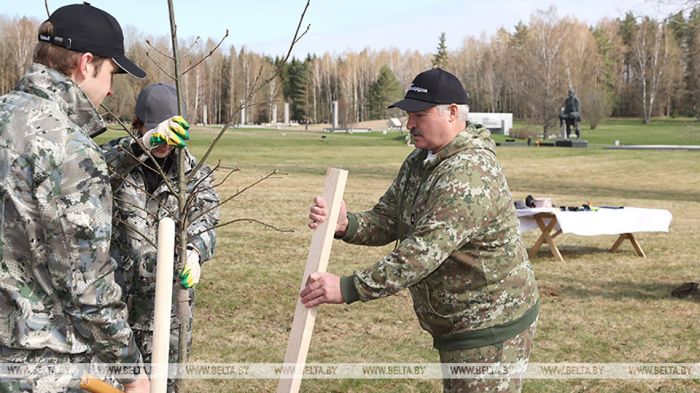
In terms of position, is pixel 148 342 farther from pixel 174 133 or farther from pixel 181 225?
pixel 174 133

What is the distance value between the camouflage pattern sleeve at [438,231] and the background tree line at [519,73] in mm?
55571

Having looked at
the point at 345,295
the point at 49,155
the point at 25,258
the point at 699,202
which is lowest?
the point at 699,202

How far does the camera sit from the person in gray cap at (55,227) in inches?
88.3

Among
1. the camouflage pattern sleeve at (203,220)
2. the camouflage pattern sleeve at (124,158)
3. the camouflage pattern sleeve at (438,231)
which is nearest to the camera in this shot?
the camouflage pattern sleeve at (438,231)

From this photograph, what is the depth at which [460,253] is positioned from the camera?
317 cm

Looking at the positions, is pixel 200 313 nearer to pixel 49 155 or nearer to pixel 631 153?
pixel 49 155

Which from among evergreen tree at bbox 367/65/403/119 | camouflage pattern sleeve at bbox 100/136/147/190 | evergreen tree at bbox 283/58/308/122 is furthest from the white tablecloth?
evergreen tree at bbox 283/58/308/122

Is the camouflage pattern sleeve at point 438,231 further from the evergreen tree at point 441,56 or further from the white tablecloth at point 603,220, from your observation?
the evergreen tree at point 441,56

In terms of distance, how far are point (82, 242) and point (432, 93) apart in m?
1.58

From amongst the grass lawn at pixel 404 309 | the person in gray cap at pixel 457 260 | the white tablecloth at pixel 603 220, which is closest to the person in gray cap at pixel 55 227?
the person in gray cap at pixel 457 260

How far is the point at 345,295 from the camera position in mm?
3020

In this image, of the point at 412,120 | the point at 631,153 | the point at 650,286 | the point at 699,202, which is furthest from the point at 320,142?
the point at 412,120

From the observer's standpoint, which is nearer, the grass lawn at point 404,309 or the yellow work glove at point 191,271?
the yellow work glove at point 191,271

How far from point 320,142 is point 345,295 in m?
49.4
